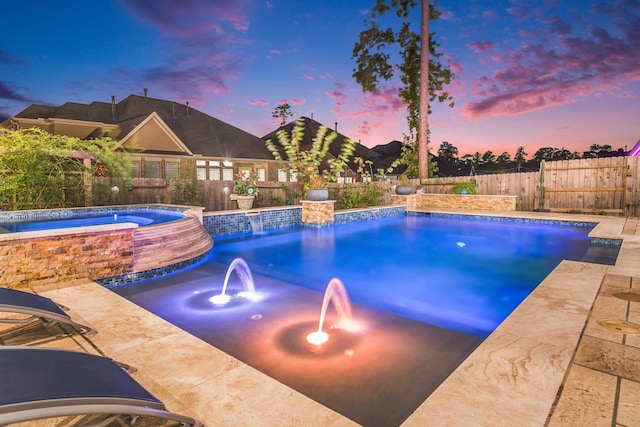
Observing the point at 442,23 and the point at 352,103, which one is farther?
the point at 352,103

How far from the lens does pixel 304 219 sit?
10711 mm

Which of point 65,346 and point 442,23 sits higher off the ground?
point 442,23

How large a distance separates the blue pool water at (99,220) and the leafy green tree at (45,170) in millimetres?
658

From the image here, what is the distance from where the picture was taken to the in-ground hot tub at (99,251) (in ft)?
12.7

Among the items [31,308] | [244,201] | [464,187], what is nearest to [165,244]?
[31,308]

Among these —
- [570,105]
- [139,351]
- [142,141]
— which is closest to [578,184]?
[570,105]

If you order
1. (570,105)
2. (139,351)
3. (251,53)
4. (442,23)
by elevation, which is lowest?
(139,351)

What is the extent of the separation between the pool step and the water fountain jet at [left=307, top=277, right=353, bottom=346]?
263cm

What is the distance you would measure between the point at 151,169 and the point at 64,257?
13484 mm

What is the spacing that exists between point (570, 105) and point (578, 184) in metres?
5.91

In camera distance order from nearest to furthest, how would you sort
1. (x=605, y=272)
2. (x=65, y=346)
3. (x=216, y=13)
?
(x=65, y=346) < (x=605, y=272) < (x=216, y=13)

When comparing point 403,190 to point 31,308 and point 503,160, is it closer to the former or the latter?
point 31,308

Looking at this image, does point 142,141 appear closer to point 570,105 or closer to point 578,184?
point 578,184

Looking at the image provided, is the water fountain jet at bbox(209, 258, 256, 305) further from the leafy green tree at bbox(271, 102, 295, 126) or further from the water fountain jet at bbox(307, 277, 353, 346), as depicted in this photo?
the leafy green tree at bbox(271, 102, 295, 126)
